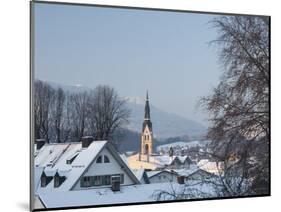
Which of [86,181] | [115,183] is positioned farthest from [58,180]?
[115,183]

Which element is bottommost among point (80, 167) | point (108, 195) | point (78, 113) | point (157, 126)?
point (108, 195)

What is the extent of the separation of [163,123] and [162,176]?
1.44ft

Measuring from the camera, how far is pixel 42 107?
4.08 m

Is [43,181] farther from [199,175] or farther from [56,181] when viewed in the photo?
[199,175]

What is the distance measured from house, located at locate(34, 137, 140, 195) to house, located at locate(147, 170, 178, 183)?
15 cm

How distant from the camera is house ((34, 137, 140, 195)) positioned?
410 centimetres

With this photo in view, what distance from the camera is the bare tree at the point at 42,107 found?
4059 mm

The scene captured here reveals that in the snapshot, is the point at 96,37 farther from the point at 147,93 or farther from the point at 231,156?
the point at 231,156

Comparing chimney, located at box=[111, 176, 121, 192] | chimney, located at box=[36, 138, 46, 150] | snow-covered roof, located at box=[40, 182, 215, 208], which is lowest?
snow-covered roof, located at box=[40, 182, 215, 208]

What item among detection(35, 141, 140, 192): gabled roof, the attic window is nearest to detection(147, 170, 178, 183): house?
detection(35, 141, 140, 192): gabled roof

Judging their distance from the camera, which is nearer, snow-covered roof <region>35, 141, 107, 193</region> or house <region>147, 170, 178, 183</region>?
snow-covered roof <region>35, 141, 107, 193</region>

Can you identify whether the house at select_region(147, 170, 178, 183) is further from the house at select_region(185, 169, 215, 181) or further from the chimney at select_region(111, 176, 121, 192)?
the chimney at select_region(111, 176, 121, 192)

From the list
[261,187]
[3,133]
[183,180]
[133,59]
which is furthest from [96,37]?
[261,187]

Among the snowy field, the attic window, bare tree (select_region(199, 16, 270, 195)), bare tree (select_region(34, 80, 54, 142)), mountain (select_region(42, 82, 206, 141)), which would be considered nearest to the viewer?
bare tree (select_region(34, 80, 54, 142))
